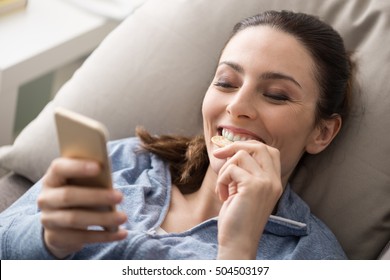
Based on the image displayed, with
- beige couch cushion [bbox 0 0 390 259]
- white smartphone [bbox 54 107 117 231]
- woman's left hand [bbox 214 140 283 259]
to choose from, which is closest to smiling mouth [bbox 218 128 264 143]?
woman's left hand [bbox 214 140 283 259]

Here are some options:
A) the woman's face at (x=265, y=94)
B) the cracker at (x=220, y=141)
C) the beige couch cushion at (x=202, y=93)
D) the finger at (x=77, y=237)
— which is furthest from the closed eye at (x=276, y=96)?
the finger at (x=77, y=237)

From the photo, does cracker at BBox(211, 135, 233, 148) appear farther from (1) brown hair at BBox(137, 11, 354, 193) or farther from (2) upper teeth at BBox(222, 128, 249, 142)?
(1) brown hair at BBox(137, 11, 354, 193)

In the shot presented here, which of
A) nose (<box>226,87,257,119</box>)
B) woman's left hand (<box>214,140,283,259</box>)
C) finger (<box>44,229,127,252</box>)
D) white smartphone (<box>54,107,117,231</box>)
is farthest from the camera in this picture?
nose (<box>226,87,257,119</box>)

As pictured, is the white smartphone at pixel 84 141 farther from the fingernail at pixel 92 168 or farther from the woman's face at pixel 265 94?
the woman's face at pixel 265 94

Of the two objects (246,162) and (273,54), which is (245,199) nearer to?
(246,162)

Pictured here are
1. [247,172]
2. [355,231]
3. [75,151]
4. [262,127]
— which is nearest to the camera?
[75,151]

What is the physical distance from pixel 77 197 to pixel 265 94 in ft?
1.52

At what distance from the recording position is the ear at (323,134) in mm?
1319

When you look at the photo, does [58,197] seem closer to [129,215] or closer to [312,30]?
[129,215]

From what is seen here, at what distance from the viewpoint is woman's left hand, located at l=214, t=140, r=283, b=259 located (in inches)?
41.4

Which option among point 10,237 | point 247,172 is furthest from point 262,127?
point 10,237

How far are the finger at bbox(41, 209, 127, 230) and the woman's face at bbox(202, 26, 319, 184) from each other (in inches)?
12.8

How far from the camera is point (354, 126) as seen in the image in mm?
1370
